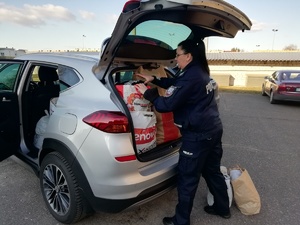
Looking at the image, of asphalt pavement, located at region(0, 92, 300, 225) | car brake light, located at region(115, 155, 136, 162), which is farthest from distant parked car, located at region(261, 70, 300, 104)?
car brake light, located at region(115, 155, 136, 162)

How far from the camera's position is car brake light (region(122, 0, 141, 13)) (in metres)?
1.87

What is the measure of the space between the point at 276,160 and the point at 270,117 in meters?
3.89

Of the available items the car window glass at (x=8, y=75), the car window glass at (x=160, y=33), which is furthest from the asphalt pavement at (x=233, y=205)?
the car window glass at (x=160, y=33)

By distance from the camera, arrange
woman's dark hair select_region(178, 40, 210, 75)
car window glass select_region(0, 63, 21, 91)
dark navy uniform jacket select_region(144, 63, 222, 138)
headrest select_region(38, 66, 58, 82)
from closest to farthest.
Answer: dark navy uniform jacket select_region(144, 63, 222, 138), woman's dark hair select_region(178, 40, 210, 75), car window glass select_region(0, 63, 21, 91), headrest select_region(38, 66, 58, 82)

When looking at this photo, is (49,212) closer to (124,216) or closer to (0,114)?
(124,216)

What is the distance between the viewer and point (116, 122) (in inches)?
79.7

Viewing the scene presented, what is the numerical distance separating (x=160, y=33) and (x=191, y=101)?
0.98m

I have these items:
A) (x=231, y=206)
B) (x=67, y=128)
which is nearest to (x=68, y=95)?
(x=67, y=128)

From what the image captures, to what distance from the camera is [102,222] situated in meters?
2.51

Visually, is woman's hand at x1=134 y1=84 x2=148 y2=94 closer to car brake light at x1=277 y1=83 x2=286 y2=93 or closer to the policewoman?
the policewoman

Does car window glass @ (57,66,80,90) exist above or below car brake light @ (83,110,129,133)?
above

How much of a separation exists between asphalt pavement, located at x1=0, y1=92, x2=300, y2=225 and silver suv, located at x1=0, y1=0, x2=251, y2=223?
1.12ft

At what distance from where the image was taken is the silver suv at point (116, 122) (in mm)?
2004

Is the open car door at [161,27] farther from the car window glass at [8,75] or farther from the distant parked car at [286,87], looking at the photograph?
the distant parked car at [286,87]
